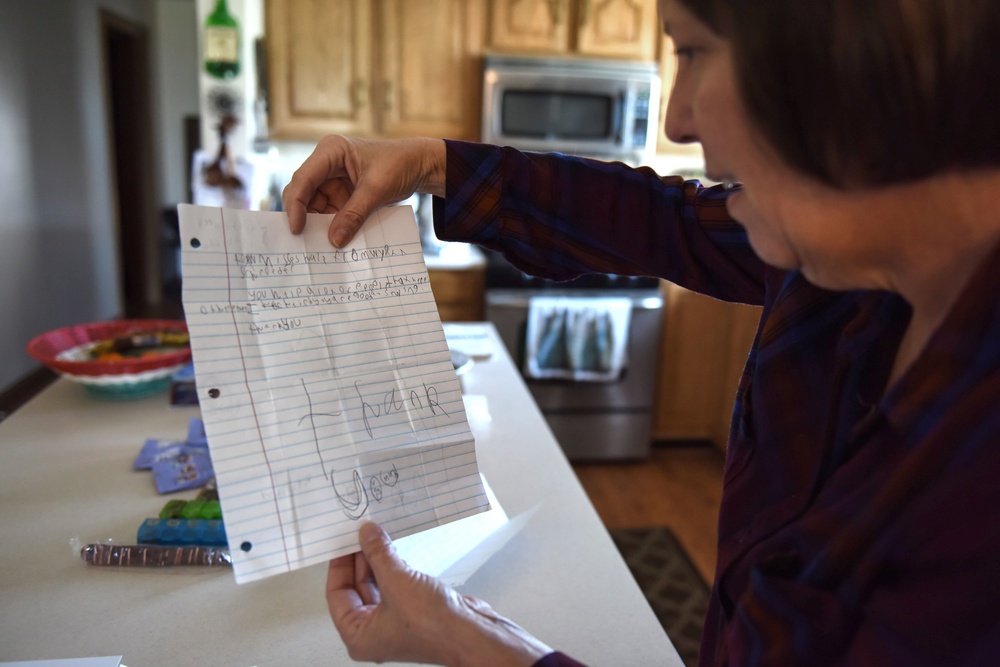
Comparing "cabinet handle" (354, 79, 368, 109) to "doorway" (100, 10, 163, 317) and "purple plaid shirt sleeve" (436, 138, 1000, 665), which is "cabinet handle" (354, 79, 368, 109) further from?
"doorway" (100, 10, 163, 317)

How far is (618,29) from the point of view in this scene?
271 centimetres

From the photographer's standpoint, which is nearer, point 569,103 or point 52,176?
point 569,103

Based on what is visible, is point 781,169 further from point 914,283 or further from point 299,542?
point 299,542

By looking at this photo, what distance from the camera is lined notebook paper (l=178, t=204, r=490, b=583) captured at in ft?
1.60

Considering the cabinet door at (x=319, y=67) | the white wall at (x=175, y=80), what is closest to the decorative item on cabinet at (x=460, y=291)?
the cabinet door at (x=319, y=67)

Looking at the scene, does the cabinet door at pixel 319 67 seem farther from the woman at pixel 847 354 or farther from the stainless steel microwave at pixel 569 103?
the woman at pixel 847 354

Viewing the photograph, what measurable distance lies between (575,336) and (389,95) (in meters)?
1.23

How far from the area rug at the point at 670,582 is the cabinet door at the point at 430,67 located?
1710mm

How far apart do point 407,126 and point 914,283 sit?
2.55 meters

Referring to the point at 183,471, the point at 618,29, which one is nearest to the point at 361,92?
the point at 618,29

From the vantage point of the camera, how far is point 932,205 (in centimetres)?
38

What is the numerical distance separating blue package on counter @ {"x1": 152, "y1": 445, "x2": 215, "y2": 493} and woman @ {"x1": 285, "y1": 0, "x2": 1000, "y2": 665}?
0.45m

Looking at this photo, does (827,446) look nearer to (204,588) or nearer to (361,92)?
(204,588)

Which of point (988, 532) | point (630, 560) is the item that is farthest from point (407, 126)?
point (988, 532)
